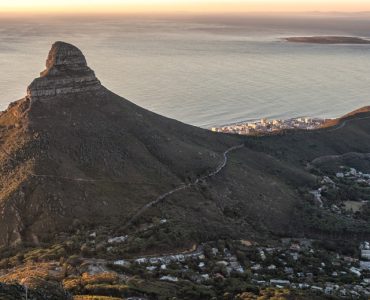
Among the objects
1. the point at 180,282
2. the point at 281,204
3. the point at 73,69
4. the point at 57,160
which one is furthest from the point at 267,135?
the point at 180,282

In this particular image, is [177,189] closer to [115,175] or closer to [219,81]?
[115,175]

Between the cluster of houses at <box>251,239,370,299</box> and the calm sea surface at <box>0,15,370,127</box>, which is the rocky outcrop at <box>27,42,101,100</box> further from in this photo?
the calm sea surface at <box>0,15,370,127</box>

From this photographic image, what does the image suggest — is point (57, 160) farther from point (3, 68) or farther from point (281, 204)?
point (3, 68)

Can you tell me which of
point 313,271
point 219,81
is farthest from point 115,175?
point 219,81

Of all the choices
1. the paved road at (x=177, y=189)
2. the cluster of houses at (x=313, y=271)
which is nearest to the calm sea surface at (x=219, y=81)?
the paved road at (x=177, y=189)

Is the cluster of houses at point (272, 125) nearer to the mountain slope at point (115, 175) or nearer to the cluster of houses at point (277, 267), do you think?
the mountain slope at point (115, 175)

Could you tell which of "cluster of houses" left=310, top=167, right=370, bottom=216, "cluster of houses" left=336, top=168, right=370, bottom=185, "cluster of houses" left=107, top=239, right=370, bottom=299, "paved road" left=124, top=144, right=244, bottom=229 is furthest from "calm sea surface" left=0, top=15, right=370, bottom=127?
"cluster of houses" left=107, top=239, right=370, bottom=299
